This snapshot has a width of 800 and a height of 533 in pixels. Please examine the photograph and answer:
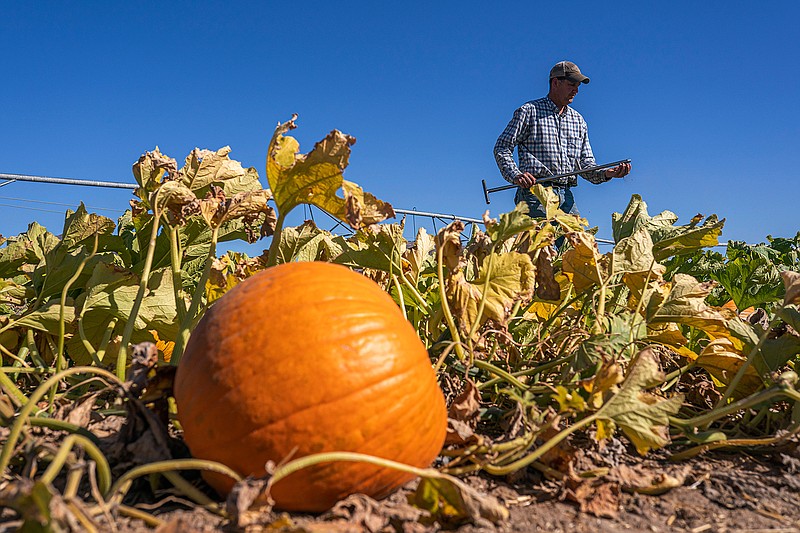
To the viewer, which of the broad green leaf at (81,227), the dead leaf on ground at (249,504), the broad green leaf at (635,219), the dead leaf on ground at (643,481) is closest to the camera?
the dead leaf on ground at (249,504)

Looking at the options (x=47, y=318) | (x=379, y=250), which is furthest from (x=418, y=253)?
(x=47, y=318)

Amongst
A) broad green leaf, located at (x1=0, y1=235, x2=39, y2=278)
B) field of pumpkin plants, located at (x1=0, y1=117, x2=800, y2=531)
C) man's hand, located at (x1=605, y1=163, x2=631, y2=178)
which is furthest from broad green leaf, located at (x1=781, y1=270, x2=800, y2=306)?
man's hand, located at (x1=605, y1=163, x2=631, y2=178)

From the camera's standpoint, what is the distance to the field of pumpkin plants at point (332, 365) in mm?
1207

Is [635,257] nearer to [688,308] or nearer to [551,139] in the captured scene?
[688,308]

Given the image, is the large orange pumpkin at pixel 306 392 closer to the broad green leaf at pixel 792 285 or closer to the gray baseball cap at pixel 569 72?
the broad green leaf at pixel 792 285

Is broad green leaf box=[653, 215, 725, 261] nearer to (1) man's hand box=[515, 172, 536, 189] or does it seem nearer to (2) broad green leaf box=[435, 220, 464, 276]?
(2) broad green leaf box=[435, 220, 464, 276]

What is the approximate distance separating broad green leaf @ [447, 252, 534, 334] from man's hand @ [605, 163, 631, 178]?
4656mm

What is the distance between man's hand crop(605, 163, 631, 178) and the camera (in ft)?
19.9

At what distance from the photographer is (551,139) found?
20.2 feet

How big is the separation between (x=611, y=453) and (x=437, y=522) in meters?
→ 0.64

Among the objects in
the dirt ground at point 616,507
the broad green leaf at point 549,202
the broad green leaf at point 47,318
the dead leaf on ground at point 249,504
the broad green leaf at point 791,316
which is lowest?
the dirt ground at point 616,507

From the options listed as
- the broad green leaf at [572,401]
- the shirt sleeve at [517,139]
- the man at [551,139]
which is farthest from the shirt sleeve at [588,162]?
the broad green leaf at [572,401]

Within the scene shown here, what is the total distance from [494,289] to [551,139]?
4.70 metres

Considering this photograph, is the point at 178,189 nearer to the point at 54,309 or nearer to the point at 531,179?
the point at 54,309
